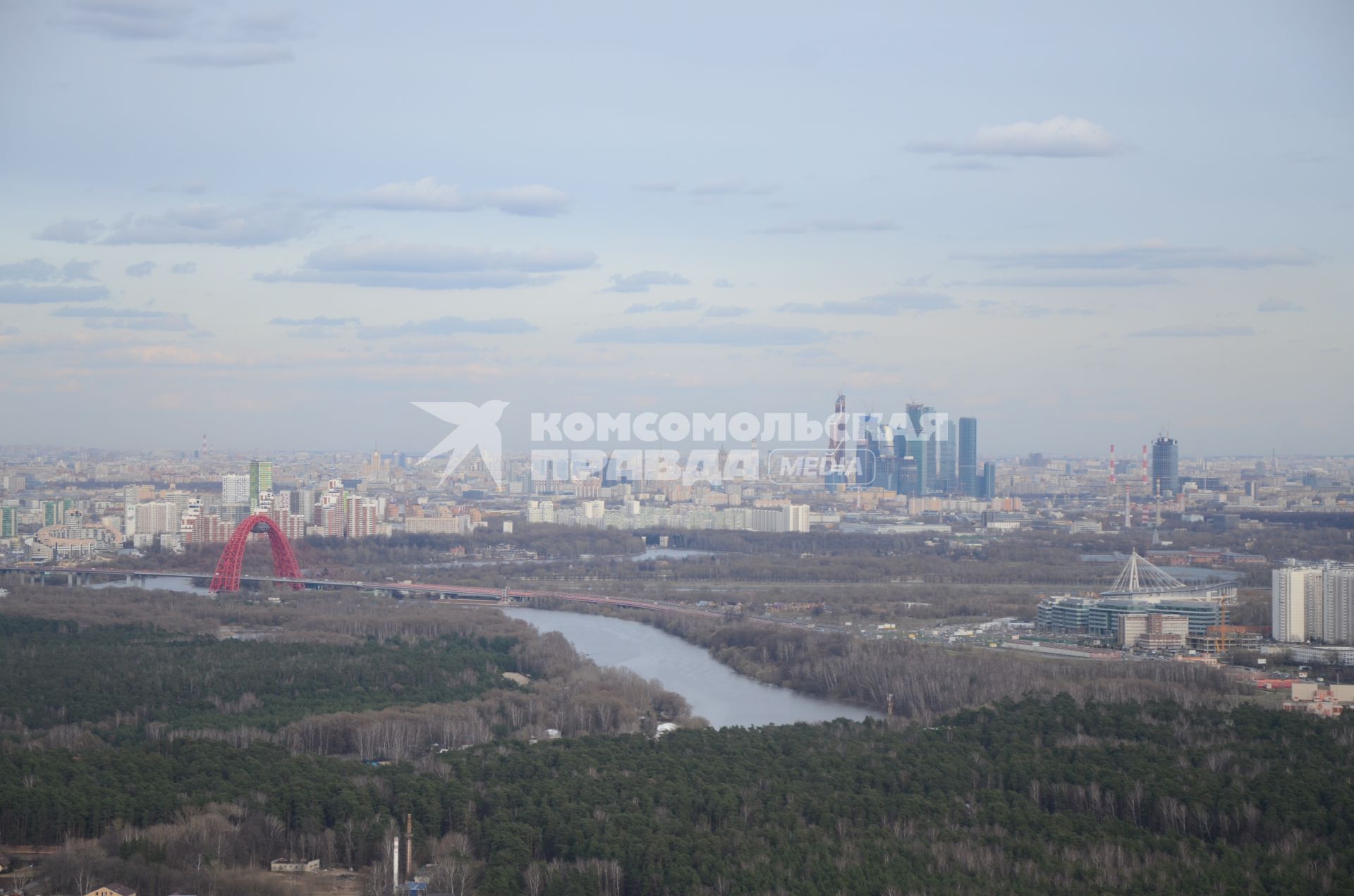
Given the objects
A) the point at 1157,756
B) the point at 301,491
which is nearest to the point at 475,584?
the point at 301,491

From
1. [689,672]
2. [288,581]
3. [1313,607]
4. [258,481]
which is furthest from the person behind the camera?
[258,481]

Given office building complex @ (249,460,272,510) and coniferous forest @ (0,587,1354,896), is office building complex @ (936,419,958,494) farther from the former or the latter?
coniferous forest @ (0,587,1354,896)

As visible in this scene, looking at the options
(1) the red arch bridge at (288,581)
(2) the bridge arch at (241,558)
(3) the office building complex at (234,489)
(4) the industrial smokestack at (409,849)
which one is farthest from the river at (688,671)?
(3) the office building complex at (234,489)

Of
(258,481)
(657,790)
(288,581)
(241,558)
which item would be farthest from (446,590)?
(657,790)

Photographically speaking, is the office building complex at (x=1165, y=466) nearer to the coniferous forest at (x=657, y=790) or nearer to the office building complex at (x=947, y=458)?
the office building complex at (x=947, y=458)

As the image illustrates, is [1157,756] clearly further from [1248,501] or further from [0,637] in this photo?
[1248,501]

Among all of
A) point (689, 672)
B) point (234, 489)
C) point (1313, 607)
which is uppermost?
point (234, 489)

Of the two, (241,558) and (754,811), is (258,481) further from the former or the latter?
(754,811)
